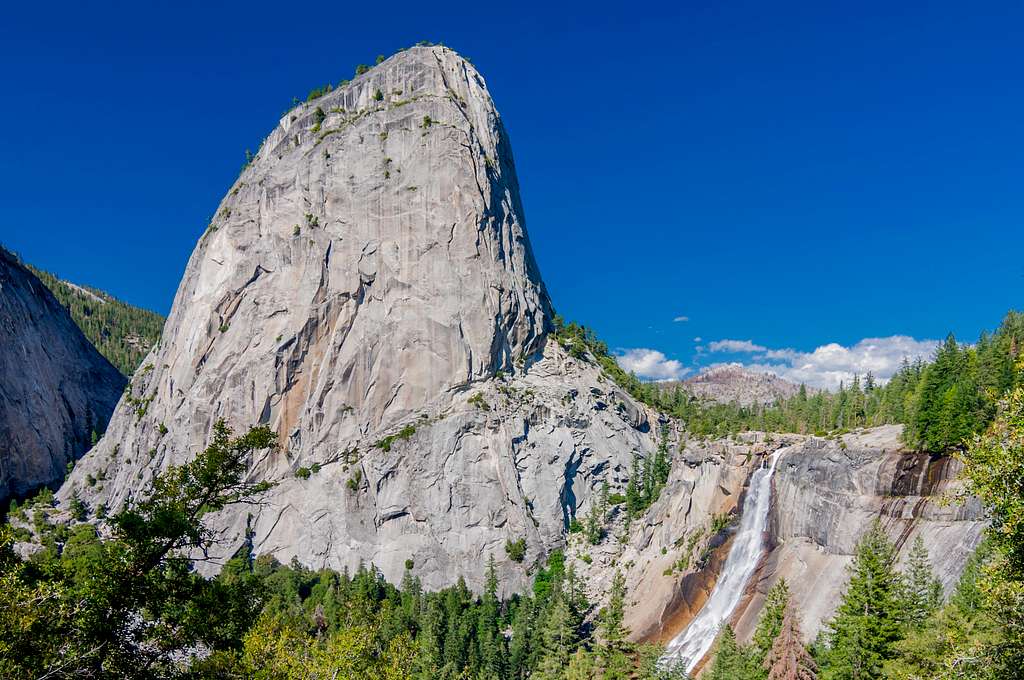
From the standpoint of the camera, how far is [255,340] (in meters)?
101

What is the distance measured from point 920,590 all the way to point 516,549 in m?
52.1

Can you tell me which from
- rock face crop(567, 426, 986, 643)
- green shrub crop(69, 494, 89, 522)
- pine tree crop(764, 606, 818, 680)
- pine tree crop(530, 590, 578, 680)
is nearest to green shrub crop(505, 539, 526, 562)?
rock face crop(567, 426, 986, 643)

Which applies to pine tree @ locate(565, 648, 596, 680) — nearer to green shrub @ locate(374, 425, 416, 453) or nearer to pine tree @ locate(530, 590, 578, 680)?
pine tree @ locate(530, 590, 578, 680)

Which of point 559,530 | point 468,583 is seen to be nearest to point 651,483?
point 559,530

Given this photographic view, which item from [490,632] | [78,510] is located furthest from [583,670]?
[78,510]

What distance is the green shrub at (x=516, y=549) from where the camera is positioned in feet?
279

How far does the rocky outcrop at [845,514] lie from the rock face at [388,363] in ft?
119

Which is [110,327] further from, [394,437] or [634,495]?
[634,495]

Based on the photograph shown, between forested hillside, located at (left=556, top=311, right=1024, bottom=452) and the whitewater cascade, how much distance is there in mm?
9402

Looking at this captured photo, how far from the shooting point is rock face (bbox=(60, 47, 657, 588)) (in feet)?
299

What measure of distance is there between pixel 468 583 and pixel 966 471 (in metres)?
80.5

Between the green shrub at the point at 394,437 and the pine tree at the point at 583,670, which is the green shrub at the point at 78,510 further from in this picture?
the pine tree at the point at 583,670

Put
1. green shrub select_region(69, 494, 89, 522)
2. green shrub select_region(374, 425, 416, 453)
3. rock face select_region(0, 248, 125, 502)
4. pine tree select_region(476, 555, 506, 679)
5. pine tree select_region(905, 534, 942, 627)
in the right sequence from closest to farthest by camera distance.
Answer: pine tree select_region(905, 534, 942, 627) < pine tree select_region(476, 555, 506, 679) < green shrub select_region(374, 425, 416, 453) < green shrub select_region(69, 494, 89, 522) < rock face select_region(0, 248, 125, 502)

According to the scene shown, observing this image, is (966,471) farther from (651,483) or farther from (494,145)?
(494,145)
